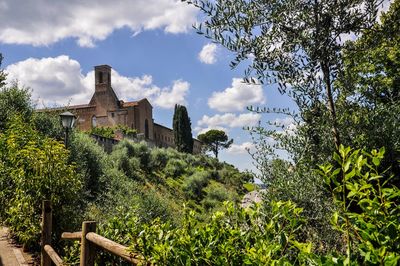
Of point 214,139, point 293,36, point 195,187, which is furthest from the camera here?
point 214,139

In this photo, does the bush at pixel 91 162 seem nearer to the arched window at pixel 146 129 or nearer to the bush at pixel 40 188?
the bush at pixel 40 188

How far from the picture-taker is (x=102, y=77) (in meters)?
61.0

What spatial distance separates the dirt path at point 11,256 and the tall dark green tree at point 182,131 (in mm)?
50321

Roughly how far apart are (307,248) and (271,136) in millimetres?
2491

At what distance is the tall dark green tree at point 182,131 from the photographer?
5984 cm

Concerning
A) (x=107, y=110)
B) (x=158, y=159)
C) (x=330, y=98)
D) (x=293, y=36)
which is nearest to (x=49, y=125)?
(x=158, y=159)

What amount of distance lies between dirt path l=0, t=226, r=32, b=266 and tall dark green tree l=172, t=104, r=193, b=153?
50.3 m

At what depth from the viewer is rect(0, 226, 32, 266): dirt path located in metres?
7.32

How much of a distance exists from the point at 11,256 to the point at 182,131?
52781 millimetres

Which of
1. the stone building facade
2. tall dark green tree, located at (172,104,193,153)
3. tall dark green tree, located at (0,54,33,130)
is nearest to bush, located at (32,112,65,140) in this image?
tall dark green tree, located at (0,54,33,130)

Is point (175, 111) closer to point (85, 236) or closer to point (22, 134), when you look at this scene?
point (22, 134)

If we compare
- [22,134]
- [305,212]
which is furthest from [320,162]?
[22,134]

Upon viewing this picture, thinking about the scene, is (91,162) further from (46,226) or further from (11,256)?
(46,226)

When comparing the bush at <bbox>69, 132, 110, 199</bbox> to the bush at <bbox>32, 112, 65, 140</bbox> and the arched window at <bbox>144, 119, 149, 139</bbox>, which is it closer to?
the bush at <bbox>32, 112, 65, 140</bbox>
